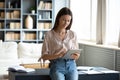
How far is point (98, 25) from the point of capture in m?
6.90

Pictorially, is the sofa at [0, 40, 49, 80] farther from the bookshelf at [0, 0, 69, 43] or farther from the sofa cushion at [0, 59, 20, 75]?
the bookshelf at [0, 0, 69, 43]

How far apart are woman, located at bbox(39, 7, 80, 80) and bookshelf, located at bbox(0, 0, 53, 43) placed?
519 cm

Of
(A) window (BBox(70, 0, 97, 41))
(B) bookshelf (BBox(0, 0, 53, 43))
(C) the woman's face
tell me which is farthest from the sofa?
(C) the woman's face

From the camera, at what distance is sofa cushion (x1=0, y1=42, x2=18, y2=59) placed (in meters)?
7.40

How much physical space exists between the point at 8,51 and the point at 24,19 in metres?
1.89

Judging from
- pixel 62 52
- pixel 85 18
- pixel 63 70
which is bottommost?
pixel 63 70

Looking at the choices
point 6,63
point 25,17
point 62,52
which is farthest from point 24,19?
point 62,52

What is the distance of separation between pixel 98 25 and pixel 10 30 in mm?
3027

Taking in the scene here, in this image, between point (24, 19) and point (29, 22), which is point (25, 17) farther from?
point (29, 22)

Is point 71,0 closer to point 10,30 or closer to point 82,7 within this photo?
point 82,7

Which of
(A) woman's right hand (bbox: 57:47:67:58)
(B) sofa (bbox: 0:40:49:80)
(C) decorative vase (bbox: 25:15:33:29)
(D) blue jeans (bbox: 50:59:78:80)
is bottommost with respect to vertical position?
(B) sofa (bbox: 0:40:49:80)

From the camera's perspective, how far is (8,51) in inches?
294

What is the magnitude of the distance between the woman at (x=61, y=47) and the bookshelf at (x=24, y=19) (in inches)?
204

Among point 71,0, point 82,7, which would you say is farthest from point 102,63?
point 71,0
